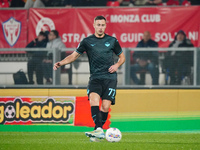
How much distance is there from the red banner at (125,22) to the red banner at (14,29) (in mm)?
245

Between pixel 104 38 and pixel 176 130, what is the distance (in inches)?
190

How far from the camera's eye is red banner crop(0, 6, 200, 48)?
15891 millimetres

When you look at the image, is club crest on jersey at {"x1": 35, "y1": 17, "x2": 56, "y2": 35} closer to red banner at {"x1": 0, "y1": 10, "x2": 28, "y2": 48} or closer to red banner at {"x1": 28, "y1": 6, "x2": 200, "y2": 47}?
red banner at {"x1": 28, "y1": 6, "x2": 200, "y2": 47}

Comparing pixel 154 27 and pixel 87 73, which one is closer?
pixel 87 73

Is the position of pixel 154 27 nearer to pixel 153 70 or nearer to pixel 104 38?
pixel 153 70

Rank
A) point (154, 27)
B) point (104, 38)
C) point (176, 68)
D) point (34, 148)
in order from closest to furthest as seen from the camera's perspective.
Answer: point (34, 148) < point (104, 38) < point (176, 68) < point (154, 27)

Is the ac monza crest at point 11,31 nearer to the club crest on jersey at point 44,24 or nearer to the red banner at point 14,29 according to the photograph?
the red banner at point 14,29

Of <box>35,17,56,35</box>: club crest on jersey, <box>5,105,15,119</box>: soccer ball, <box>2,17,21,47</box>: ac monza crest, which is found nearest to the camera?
<box>5,105,15,119</box>: soccer ball

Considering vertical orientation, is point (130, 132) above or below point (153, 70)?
below

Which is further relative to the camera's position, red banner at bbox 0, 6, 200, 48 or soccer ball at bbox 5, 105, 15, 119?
red banner at bbox 0, 6, 200, 48

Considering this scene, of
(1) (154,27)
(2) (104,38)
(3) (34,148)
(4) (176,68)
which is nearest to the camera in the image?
(3) (34,148)

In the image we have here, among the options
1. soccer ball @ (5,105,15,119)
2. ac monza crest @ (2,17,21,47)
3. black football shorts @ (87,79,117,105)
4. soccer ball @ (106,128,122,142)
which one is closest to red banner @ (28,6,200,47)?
ac monza crest @ (2,17,21,47)

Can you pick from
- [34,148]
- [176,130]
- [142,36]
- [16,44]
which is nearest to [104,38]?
[34,148]

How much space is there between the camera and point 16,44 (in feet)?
55.2
